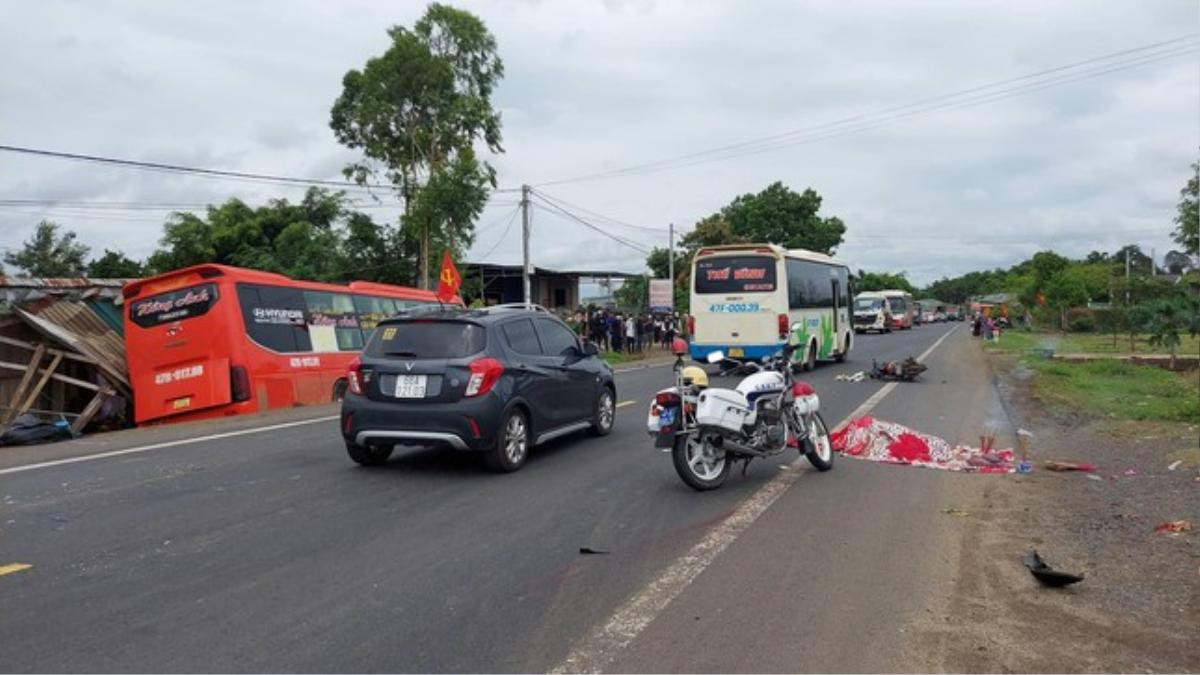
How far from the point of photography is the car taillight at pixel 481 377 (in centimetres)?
847

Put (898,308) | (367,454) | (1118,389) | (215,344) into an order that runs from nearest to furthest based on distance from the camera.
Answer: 1. (367,454)
2. (215,344)
3. (1118,389)
4. (898,308)

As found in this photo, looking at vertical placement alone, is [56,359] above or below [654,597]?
above

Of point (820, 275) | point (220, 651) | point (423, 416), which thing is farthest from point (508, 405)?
point (820, 275)

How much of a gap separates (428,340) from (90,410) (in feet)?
33.4

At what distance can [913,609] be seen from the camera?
4879 millimetres

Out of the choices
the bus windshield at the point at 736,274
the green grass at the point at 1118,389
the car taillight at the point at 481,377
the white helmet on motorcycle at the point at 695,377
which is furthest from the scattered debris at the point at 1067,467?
the bus windshield at the point at 736,274

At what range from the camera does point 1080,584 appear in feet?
17.4

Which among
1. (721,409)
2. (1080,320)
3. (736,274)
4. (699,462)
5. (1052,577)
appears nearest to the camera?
(1052,577)

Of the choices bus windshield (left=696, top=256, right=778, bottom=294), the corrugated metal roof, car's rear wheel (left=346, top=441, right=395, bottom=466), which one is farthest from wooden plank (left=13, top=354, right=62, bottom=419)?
bus windshield (left=696, top=256, right=778, bottom=294)

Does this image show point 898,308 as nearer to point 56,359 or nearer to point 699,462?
point 56,359

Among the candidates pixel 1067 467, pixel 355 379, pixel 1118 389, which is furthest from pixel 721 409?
A: pixel 1118 389

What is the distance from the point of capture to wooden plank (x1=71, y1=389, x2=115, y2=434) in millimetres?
15461

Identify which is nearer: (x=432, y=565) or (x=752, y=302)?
(x=432, y=565)

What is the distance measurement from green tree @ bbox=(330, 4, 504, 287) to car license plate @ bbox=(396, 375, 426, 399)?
24.3 m
